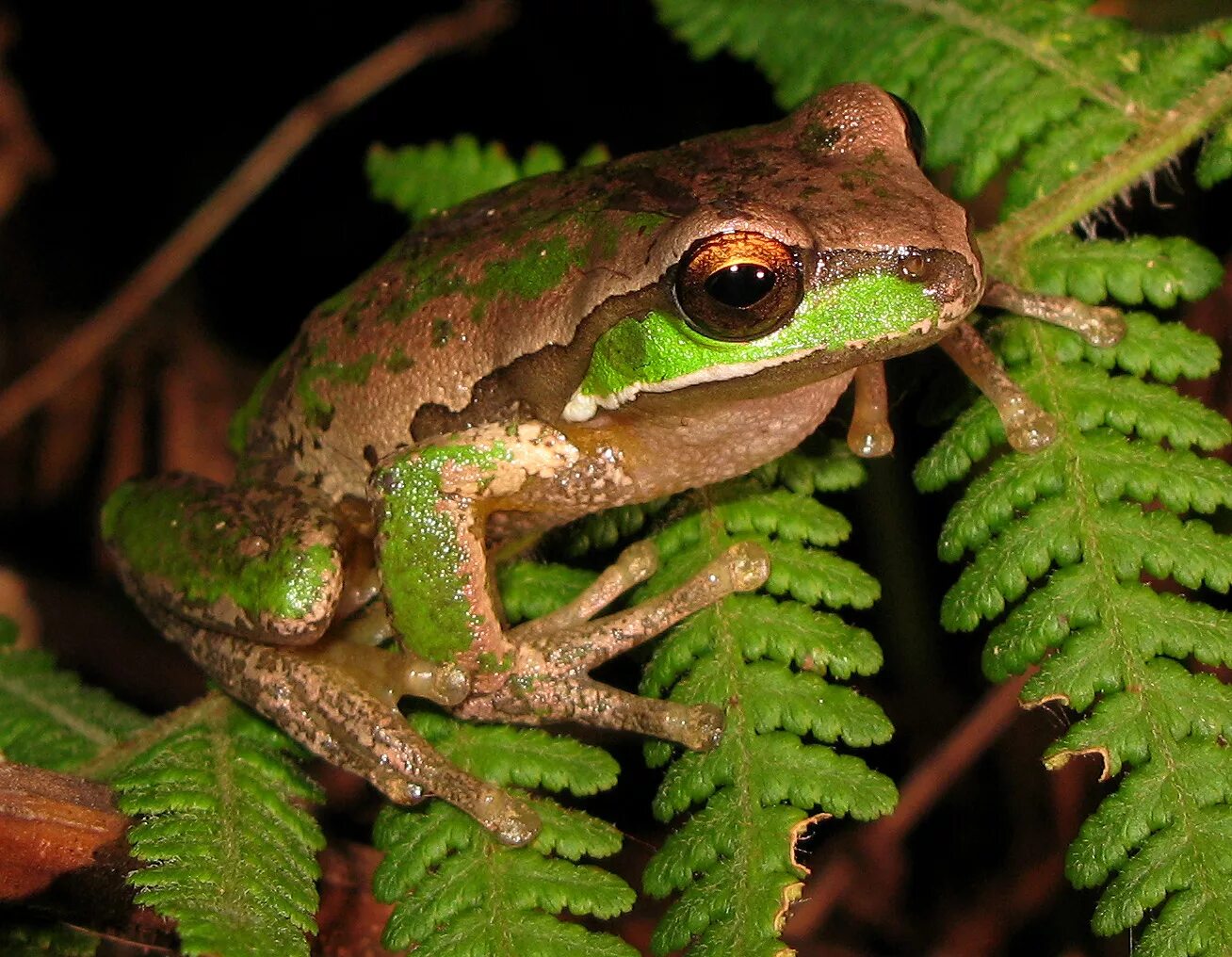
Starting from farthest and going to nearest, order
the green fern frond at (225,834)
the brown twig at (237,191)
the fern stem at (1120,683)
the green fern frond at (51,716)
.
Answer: the brown twig at (237,191) → the green fern frond at (51,716) → the green fern frond at (225,834) → the fern stem at (1120,683)

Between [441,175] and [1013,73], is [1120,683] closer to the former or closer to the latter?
[1013,73]

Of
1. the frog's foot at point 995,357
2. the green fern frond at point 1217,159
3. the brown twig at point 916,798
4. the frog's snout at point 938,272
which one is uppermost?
the frog's snout at point 938,272

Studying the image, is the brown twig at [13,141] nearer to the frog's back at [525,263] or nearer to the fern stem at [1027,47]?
the frog's back at [525,263]

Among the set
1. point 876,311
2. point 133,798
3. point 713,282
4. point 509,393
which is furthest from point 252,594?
point 876,311

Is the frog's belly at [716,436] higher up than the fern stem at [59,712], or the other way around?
the frog's belly at [716,436]

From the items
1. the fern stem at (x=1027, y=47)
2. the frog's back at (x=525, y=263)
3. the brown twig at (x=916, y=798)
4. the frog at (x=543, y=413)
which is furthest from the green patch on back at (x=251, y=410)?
the brown twig at (x=916, y=798)

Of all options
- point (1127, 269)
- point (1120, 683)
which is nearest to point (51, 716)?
point (1120, 683)

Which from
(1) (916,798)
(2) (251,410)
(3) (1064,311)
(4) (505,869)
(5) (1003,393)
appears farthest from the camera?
(1) (916,798)
